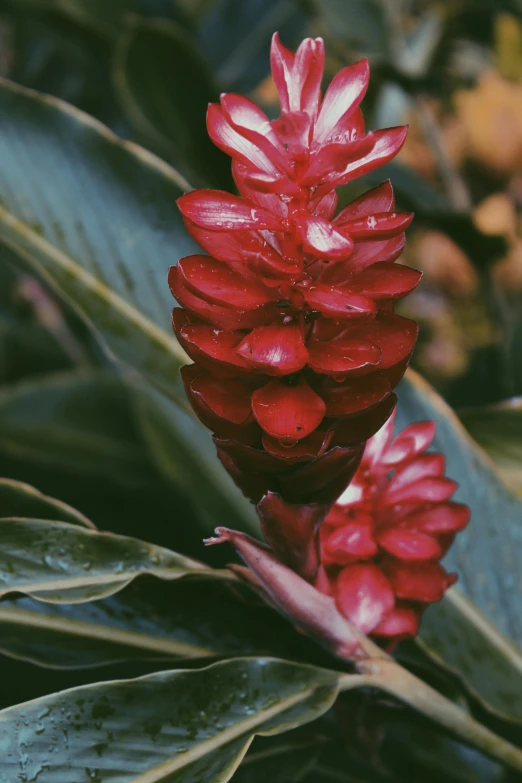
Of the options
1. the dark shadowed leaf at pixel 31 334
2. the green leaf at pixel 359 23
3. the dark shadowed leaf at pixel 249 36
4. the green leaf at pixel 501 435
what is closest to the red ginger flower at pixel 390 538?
the green leaf at pixel 501 435

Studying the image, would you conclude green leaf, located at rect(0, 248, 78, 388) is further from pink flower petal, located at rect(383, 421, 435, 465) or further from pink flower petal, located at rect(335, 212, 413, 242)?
pink flower petal, located at rect(335, 212, 413, 242)

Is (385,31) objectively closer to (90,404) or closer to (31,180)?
(90,404)

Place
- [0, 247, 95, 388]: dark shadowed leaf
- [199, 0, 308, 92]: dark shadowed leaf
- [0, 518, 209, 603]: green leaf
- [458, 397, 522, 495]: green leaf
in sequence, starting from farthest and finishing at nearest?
[199, 0, 308, 92]: dark shadowed leaf, [0, 247, 95, 388]: dark shadowed leaf, [458, 397, 522, 495]: green leaf, [0, 518, 209, 603]: green leaf

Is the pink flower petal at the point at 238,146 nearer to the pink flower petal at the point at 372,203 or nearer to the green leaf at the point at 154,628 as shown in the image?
the pink flower petal at the point at 372,203

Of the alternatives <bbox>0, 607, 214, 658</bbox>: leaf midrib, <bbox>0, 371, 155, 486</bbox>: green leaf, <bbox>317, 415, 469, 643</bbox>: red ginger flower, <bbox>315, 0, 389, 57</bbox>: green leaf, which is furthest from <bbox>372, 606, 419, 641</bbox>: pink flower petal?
<bbox>315, 0, 389, 57</bbox>: green leaf

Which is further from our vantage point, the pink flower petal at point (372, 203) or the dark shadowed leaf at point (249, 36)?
the dark shadowed leaf at point (249, 36)

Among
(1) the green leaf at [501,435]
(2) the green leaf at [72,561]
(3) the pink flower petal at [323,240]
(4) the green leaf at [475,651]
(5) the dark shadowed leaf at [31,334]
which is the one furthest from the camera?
(5) the dark shadowed leaf at [31,334]

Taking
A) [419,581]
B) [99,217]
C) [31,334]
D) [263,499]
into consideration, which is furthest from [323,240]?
[31,334]
